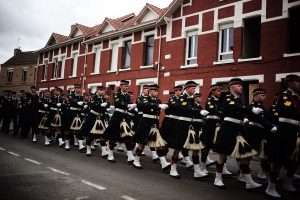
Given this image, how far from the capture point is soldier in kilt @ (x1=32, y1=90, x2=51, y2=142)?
520 inches

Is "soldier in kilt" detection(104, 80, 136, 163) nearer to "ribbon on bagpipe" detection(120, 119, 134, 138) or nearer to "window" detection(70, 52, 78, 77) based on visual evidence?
"ribbon on bagpipe" detection(120, 119, 134, 138)

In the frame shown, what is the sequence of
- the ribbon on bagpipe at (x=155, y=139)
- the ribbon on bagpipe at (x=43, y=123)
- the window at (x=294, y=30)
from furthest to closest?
1. the window at (x=294, y=30)
2. the ribbon on bagpipe at (x=43, y=123)
3. the ribbon on bagpipe at (x=155, y=139)

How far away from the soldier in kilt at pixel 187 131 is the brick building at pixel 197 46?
787 cm

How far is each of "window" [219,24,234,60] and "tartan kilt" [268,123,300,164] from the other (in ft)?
35.4

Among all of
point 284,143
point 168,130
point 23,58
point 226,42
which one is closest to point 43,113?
point 168,130

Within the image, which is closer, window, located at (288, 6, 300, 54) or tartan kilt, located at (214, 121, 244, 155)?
tartan kilt, located at (214, 121, 244, 155)

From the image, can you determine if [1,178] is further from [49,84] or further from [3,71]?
[3,71]

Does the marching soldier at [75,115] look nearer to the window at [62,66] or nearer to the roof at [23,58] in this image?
the window at [62,66]

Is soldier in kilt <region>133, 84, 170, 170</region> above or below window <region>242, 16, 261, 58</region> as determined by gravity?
below

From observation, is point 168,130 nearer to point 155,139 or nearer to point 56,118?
point 155,139

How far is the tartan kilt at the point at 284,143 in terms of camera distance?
236 inches

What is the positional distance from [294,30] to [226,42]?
3589 millimetres

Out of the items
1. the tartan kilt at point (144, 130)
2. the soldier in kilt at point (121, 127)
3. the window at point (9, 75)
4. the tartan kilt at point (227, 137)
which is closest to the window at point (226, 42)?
the soldier in kilt at point (121, 127)

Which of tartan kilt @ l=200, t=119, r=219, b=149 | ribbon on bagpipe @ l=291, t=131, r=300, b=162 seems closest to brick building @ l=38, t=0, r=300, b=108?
tartan kilt @ l=200, t=119, r=219, b=149
